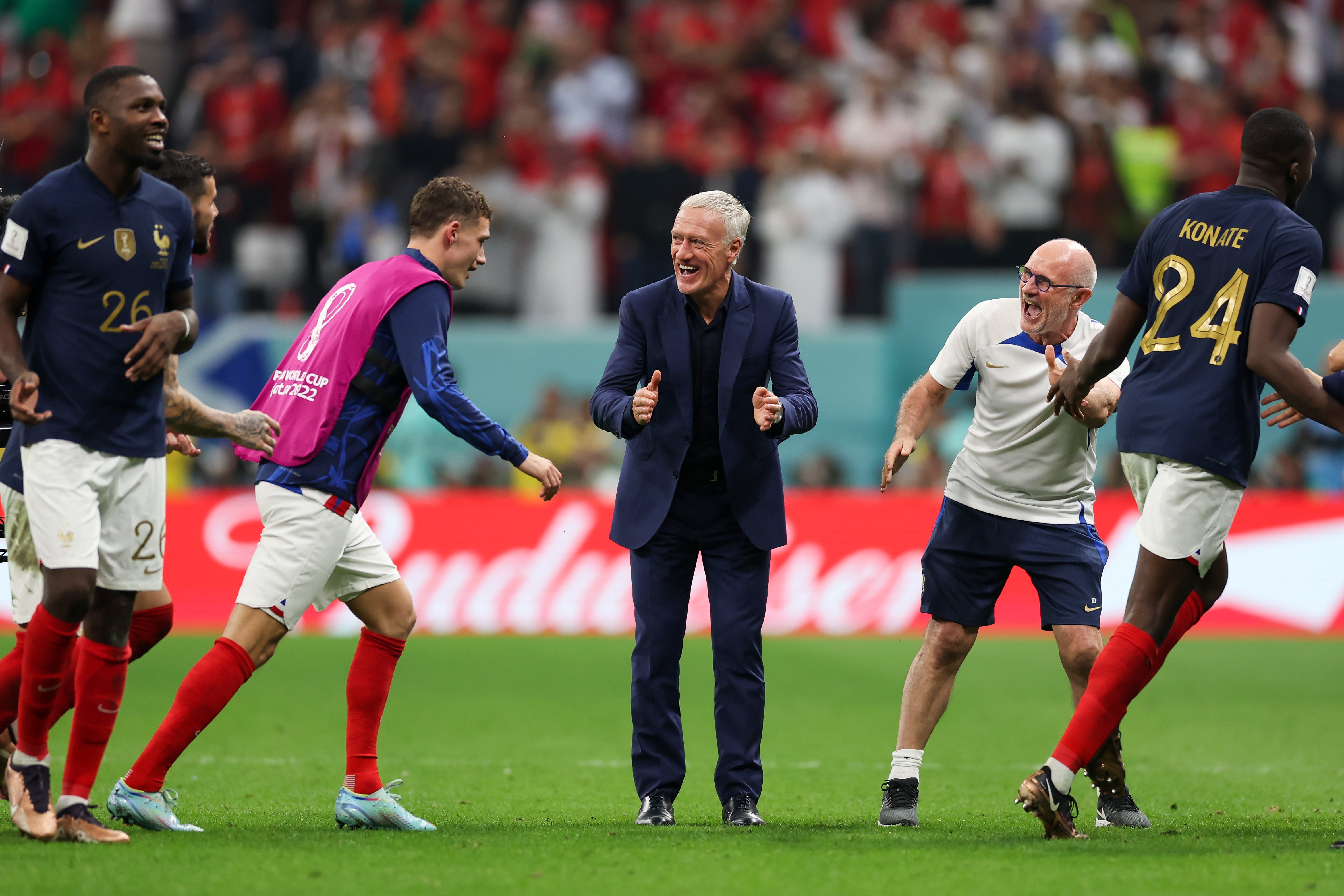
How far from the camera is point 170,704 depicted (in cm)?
946

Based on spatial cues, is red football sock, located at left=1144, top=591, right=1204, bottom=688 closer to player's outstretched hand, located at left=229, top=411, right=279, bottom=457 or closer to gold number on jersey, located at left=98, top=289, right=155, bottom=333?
player's outstretched hand, located at left=229, top=411, right=279, bottom=457

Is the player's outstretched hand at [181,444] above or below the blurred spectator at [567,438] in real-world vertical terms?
below

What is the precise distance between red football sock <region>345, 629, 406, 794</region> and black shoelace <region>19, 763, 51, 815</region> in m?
1.11

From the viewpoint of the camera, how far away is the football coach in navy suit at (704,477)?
5805 mm

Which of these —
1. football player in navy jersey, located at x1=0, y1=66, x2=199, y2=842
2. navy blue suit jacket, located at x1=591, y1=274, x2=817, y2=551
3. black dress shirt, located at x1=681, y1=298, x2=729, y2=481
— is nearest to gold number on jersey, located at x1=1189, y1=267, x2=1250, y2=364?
navy blue suit jacket, located at x1=591, y1=274, x2=817, y2=551

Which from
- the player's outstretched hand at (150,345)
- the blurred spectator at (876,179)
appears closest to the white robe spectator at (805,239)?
the blurred spectator at (876,179)

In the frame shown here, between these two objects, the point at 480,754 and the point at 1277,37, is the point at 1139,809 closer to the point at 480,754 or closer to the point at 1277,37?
the point at 480,754

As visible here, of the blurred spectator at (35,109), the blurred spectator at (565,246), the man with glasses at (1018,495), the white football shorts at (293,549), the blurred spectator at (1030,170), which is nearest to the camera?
the white football shorts at (293,549)

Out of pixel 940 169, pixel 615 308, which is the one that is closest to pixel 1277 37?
pixel 940 169

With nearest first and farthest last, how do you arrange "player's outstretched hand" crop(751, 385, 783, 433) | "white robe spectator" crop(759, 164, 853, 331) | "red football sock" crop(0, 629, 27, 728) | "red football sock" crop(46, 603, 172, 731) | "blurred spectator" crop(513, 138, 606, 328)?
"red football sock" crop(0, 629, 27, 728)
"player's outstretched hand" crop(751, 385, 783, 433)
"red football sock" crop(46, 603, 172, 731)
"white robe spectator" crop(759, 164, 853, 331)
"blurred spectator" crop(513, 138, 606, 328)

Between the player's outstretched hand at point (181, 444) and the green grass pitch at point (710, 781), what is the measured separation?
143 cm

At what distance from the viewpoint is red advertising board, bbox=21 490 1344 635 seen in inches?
500

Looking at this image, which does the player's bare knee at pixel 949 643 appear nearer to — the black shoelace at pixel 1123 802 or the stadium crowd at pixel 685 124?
the black shoelace at pixel 1123 802

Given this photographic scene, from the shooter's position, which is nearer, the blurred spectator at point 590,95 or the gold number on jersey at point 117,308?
the gold number on jersey at point 117,308
